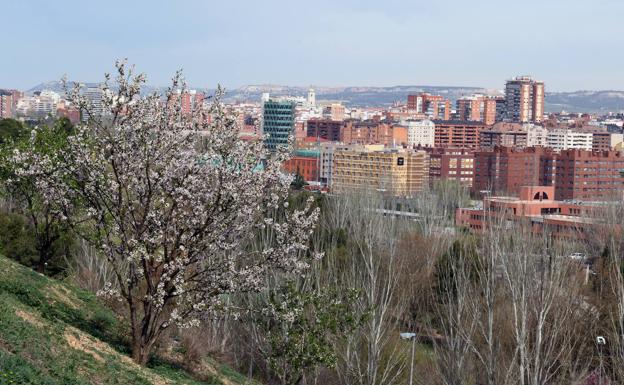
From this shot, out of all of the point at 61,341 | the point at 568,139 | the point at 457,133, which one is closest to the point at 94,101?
the point at 61,341

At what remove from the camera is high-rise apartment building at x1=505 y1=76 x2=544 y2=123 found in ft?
479

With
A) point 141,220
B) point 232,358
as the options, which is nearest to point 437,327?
point 232,358

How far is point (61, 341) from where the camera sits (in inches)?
352

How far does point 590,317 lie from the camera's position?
1742 centimetres

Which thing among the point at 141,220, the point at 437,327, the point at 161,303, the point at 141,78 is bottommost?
the point at 437,327

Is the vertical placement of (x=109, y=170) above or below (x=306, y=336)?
above

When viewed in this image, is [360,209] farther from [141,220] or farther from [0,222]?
[141,220]

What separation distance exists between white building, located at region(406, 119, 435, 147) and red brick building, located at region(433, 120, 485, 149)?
34.4 inches

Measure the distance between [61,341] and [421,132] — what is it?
338 ft

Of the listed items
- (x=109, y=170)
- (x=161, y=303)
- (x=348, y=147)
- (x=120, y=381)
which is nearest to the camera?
(x=120, y=381)

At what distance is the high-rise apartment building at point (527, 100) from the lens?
14612 cm

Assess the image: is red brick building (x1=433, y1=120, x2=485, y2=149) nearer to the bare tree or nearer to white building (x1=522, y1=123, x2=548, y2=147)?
white building (x1=522, y1=123, x2=548, y2=147)

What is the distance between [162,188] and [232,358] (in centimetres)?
640

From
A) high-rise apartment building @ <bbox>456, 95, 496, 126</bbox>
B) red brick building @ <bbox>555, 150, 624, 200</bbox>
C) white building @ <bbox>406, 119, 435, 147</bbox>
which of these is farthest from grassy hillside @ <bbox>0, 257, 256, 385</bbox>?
high-rise apartment building @ <bbox>456, 95, 496, 126</bbox>
